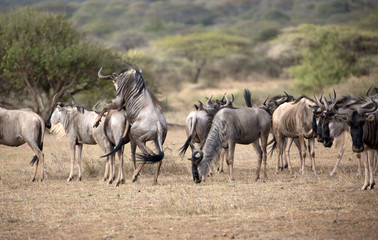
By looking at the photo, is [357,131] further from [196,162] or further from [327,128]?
[196,162]

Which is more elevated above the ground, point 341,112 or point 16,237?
point 341,112

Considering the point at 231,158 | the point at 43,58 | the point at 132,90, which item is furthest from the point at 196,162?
the point at 43,58

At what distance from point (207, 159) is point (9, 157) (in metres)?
7.25

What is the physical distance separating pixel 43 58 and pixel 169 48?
30332 mm

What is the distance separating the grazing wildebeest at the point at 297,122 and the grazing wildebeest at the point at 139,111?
278cm

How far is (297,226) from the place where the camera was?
21.5 feet

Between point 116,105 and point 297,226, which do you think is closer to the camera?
point 297,226

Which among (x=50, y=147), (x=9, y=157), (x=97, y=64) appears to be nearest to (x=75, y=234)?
(x=9, y=157)

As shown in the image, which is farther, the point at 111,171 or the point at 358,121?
the point at 111,171

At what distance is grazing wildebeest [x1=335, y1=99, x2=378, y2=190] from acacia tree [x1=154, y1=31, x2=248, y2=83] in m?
35.8

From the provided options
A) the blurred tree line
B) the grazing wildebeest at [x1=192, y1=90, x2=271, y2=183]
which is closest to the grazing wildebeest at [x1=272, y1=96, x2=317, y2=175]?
the grazing wildebeest at [x1=192, y1=90, x2=271, y2=183]

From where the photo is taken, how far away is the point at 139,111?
10359 millimetres

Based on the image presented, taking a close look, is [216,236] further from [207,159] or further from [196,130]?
[196,130]

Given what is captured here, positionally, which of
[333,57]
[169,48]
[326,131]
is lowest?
[169,48]
